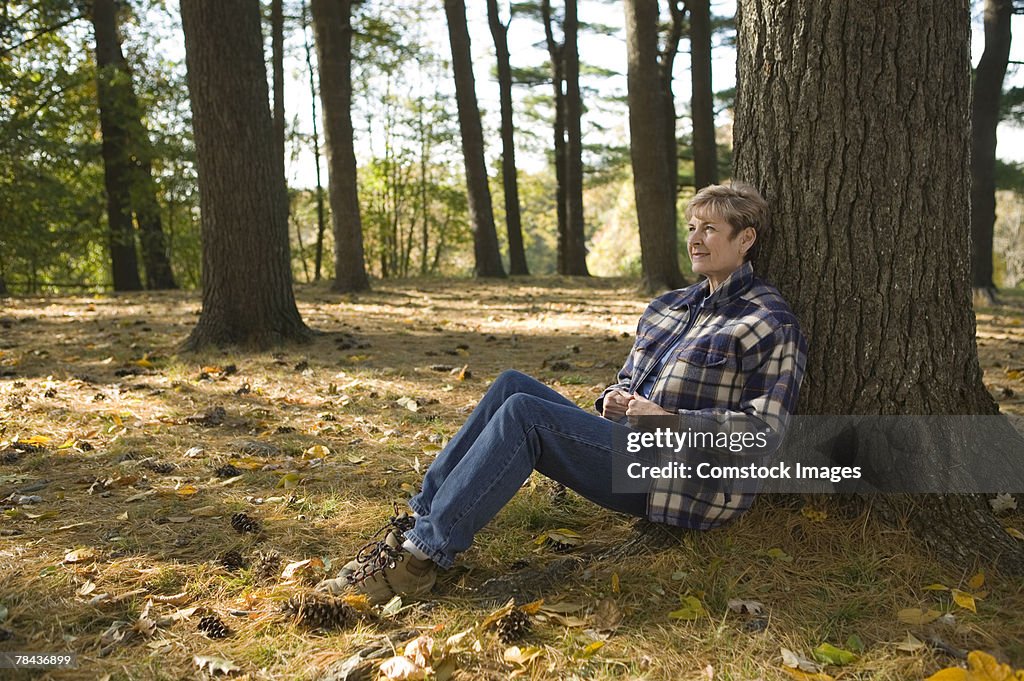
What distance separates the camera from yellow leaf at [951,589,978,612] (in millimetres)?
2381

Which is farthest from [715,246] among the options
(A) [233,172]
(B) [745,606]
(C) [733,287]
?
(A) [233,172]

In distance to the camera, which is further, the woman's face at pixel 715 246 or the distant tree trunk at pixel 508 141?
the distant tree trunk at pixel 508 141

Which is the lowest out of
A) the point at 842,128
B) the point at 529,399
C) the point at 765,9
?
the point at 529,399

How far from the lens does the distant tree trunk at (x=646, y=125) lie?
10.1 m

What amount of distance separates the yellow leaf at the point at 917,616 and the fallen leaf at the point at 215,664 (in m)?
1.95

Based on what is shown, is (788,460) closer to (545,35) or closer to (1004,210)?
(545,35)

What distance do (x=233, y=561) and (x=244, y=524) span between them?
0.29 m

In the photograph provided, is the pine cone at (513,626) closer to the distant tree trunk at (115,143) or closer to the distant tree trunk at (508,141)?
the distant tree trunk at (115,143)

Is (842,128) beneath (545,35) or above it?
beneath

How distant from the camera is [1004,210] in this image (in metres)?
42.3

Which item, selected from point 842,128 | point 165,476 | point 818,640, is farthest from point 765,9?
point 165,476

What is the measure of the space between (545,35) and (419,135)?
7.61 meters

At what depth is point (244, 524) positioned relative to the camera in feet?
10.3

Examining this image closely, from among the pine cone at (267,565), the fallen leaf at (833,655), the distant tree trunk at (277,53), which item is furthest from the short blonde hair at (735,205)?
the distant tree trunk at (277,53)
